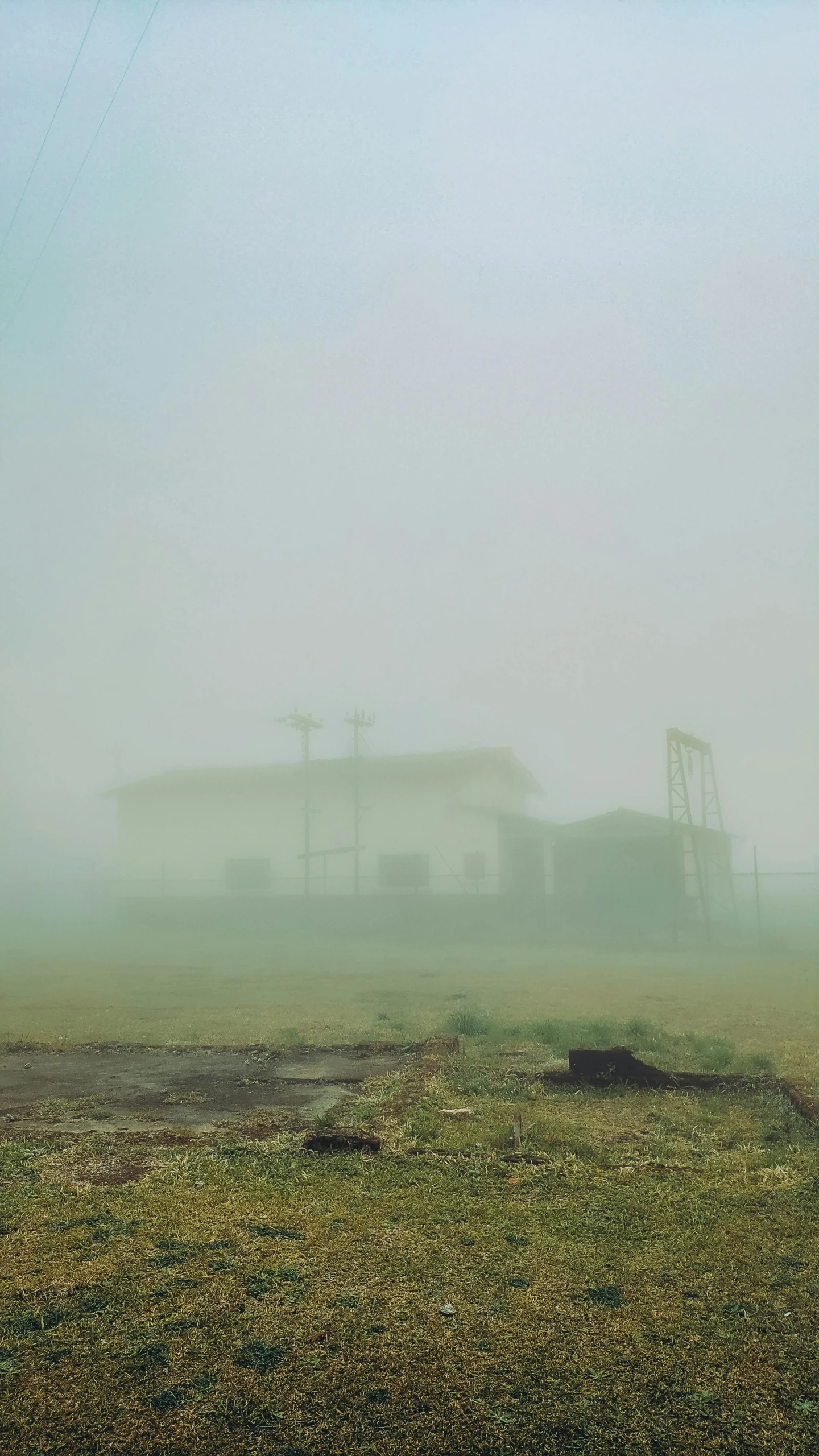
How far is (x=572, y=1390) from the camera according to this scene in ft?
9.70

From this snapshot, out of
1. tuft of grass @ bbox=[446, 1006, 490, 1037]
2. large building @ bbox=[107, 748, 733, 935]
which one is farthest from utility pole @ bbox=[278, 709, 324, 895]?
tuft of grass @ bbox=[446, 1006, 490, 1037]

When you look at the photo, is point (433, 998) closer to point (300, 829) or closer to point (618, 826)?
point (618, 826)

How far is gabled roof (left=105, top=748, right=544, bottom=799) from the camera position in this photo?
37875 millimetres

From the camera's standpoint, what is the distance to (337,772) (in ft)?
129

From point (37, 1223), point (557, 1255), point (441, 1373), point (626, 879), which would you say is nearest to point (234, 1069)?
point (37, 1223)

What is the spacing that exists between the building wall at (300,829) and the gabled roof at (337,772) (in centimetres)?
13

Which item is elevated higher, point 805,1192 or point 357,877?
point 357,877

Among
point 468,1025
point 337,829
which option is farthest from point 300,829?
point 468,1025

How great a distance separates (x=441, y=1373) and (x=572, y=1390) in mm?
443

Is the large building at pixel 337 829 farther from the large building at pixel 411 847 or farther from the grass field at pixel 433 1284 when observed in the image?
the grass field at pixel 433 1284

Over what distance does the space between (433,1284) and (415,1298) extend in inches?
6.1

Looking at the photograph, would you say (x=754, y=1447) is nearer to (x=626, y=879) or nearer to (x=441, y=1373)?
(x=441, y=1373)

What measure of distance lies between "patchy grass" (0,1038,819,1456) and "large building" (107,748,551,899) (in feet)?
86.8

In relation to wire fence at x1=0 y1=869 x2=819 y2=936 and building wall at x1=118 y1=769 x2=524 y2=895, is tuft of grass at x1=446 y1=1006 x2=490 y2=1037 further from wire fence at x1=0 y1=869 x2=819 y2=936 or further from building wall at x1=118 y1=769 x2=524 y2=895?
building wall at x1=118 y1=769 x2=524 y2=895
